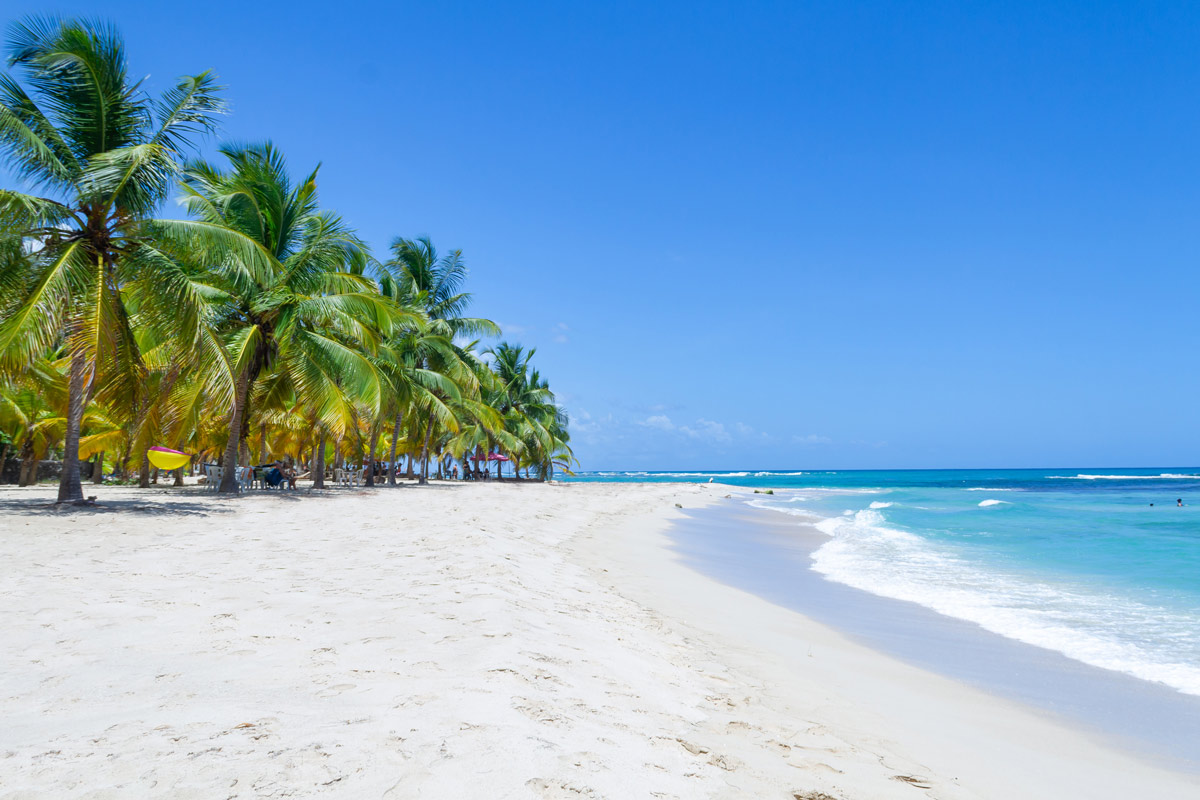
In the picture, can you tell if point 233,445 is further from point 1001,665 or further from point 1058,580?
point 1058,580

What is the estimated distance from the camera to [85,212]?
36.1ft

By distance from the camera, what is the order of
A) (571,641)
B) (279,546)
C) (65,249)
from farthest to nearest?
(65,249)
(279,546)
(571,641)

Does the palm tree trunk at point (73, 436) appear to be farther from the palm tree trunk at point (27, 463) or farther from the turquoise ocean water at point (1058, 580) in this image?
the turquoise ocean water at point (1058, 580)

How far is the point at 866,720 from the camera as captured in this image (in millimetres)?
3844

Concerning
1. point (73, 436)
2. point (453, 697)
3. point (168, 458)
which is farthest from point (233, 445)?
point (453, 697)

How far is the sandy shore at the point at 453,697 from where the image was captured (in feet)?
7.88

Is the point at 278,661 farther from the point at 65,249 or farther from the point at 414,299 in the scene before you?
the point at 414,299

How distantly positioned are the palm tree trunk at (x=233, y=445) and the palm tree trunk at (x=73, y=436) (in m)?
4.20

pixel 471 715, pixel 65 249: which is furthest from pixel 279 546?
pixel 65 249

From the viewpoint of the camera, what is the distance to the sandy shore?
2.40 meters

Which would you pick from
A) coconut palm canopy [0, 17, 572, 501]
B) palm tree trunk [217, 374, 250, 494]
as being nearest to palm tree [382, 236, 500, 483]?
coconut palm canopy [0, 17, 572, 501]

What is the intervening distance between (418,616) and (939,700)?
3.59 m

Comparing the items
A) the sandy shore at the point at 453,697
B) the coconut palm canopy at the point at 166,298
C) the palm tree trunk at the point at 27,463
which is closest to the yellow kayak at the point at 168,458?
the coconut palm canopy at the point at 166,298

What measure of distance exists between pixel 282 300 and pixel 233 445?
11.8ft
